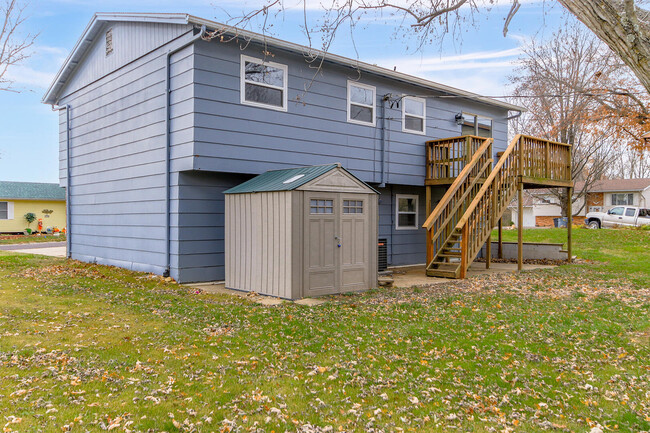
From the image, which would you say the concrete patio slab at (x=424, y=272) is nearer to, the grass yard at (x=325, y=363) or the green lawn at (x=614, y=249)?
the grass yard at (x=325, y=363)

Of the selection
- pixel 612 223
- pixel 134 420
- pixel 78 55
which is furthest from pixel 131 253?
pixel 612 223

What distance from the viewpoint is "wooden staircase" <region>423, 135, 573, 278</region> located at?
438 inches

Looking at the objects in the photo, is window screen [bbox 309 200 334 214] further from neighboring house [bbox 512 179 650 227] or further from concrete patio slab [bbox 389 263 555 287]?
neighboring house [bbox 512 179 650 227]

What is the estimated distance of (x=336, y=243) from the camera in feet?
28.5

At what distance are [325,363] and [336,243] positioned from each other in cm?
396

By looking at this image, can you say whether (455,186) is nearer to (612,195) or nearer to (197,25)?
(197,25)

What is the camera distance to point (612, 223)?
95.7 feet

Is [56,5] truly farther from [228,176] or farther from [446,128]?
[446,128]

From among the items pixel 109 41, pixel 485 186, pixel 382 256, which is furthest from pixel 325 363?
pixel 109 41

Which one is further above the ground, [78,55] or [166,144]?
[78,55]

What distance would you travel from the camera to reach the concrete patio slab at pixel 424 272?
34.0 feet

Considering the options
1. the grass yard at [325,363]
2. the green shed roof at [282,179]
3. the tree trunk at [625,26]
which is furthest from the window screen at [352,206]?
the tree trunk at [625,26]

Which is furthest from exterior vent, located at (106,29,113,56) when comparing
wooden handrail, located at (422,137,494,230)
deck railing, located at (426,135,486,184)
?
wooden handrail, located at (422,137,494,230)

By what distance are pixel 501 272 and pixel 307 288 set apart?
19.5ft
